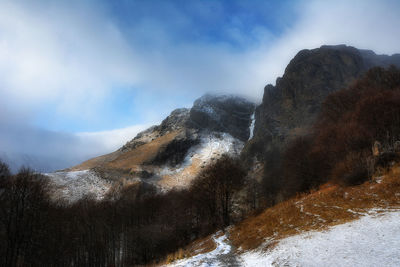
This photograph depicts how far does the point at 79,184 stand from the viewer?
105625 mm

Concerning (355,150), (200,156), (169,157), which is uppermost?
(169,157)

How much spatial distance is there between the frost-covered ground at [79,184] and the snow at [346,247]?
97.7m

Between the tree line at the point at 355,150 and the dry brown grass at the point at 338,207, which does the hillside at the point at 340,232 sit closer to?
the dry brown grass at the point at 338,207

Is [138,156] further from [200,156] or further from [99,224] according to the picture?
[99,224]

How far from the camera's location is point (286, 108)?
112 meters

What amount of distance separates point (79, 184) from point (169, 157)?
216 feet

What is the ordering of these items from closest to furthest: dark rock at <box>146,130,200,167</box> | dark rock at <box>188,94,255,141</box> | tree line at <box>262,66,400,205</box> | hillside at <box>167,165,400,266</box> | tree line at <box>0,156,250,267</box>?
hillside at <box>167,165,400,266</box> → tree line at <box>262,66,400,205</box> → tree line at <box>0,156,250,267</box> → dark rock at <box>146,130,200,167</box> → dark rock at <box>188,94,255,141</box>

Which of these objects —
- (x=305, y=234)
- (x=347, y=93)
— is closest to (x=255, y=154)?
(x=347, y=93)

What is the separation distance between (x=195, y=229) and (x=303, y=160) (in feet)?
71.3

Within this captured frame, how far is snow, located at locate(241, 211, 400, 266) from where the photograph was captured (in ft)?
23.9

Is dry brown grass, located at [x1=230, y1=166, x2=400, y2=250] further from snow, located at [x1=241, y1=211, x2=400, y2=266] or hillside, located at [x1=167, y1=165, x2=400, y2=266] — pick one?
snow, located at [x1=241, y1=211, x2=400, y2=266]

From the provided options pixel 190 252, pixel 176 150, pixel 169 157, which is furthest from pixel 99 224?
pixel 176 150

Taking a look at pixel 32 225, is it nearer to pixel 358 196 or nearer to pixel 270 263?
pixel 270 263

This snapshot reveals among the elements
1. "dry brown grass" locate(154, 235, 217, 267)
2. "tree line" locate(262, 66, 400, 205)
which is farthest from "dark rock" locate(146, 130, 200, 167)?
"dry brown grass" locate(154, 235, 217, 267)
